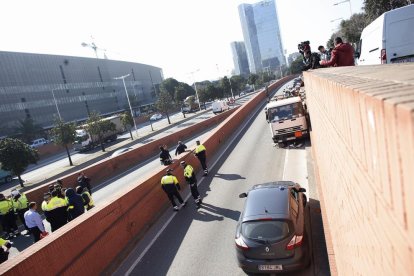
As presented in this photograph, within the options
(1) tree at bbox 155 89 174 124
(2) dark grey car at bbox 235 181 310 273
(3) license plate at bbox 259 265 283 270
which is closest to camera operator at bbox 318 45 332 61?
(2) dark grey car at bbox 235 181 310 273

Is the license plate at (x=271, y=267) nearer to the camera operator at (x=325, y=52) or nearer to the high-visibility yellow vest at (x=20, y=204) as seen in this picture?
the camera operator at (x=325, y=52)

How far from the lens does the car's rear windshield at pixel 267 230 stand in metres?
7.36

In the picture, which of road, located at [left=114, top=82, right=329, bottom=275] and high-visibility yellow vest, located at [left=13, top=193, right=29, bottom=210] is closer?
road, located at [left=114, top=82, right=329, bottom=275]

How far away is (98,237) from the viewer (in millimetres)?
9297

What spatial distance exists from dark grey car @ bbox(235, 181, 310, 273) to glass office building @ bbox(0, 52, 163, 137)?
61130 millimetres

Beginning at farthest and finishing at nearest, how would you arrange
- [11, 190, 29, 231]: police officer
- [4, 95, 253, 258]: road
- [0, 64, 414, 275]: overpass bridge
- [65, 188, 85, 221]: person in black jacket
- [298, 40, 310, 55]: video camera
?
[11, 190, 29, 231]: police officer, [298, 40, 310, 55]: video camera, [4, 95, 253, 258]: road, [65, 188, 85, 221]: person in black jacket, [0, 64, 414, 275]: overpass bridge

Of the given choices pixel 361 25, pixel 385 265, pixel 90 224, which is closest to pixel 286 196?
pixel 90 224

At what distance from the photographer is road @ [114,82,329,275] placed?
870 cm

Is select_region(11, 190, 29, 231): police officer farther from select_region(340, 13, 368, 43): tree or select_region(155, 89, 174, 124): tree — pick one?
select_region(340, 13, 368, 43): tree

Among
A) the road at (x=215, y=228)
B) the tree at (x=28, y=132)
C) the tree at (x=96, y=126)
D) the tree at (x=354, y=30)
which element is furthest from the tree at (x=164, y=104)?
the road at (x=215, y=228)

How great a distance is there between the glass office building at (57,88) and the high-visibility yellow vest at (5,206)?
52.1m

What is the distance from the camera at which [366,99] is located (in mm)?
1300

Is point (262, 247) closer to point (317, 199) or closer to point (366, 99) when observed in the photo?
point (317, 199)

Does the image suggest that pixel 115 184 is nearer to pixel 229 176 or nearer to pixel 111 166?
pixel 111 166
